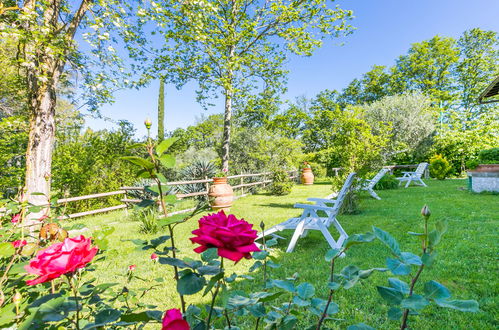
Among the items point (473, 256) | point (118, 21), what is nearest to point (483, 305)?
point (473, 256)

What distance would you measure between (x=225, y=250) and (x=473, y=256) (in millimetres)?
3576

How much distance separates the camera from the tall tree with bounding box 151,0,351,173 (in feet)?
30.7

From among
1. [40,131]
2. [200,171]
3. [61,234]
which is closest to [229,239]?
[61,234]

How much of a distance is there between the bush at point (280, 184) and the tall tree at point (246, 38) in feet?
6.58

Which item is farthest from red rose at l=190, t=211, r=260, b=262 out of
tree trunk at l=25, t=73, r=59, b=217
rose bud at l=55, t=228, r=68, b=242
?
tree trunk at l=25, t=73, r=59, b=217

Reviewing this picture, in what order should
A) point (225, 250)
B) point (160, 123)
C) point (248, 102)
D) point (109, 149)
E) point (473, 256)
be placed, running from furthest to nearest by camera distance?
point (160, 123) < point (248, 102) < point (109, 149) < point (473, 256) < point (225, 250)

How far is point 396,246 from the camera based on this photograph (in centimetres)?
56

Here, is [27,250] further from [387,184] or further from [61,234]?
[387,184]

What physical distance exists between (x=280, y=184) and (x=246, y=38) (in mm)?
5938

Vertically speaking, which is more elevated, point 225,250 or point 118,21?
point 118,21

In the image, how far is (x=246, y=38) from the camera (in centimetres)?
985

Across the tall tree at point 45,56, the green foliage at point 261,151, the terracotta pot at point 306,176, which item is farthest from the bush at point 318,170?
the tall tree at point 45,56

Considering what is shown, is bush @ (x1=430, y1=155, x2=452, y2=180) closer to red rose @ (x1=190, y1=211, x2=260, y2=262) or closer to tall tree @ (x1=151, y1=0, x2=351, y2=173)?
tall tree @ (x1=151, y1=0, x2=351, y2=173)

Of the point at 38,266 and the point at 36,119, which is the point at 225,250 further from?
the point at 36,119
